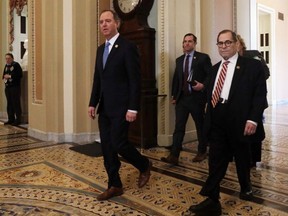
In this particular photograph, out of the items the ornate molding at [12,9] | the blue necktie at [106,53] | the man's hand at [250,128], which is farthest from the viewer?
the ornate molding at [12,9]

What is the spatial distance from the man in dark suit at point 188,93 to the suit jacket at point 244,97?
1318 mm

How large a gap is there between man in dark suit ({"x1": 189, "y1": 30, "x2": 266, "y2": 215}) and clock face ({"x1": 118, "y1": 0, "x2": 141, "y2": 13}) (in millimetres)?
2586

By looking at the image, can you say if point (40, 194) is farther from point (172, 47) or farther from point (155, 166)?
point (172, 47)

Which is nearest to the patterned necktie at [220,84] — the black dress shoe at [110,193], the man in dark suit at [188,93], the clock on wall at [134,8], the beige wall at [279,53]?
the black dress shoe at [110,193]

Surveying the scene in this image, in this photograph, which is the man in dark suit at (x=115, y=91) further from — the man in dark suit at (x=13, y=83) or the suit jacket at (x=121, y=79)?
the man in dark suit at (x=13, y=83)

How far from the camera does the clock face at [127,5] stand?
4.68m

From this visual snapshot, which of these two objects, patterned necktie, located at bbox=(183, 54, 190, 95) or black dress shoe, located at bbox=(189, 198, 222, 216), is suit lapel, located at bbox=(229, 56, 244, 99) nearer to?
black dress shoe, located at bbox=(189, 198, 222, 216)

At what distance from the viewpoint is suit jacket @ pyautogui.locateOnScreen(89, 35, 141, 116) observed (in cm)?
257

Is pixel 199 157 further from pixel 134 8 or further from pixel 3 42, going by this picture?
pixel 3 42

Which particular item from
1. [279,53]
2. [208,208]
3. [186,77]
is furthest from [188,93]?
[279,53]

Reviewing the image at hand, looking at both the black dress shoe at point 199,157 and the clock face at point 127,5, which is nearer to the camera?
the black dress shoe at point 199,157

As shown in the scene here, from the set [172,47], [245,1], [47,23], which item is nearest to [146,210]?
[172,47]

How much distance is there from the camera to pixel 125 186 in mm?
3012

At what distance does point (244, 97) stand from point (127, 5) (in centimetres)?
301
